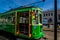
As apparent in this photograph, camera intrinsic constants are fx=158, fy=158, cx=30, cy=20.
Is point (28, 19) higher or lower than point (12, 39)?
higher

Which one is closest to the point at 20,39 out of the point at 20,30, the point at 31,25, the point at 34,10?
the point at 20,30

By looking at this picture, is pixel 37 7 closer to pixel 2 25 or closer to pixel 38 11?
pixel 38 11

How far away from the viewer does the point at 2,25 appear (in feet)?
27.0

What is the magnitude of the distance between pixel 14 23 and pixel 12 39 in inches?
34.0

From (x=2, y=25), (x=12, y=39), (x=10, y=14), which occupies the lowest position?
(x=12, y=39)

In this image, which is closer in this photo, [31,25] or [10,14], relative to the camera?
[31,25]

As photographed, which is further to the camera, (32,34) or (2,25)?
(2,25)

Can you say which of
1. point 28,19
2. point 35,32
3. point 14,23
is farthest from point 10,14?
point 35,32

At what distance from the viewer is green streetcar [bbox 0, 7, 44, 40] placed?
724cm

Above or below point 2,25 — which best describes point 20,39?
below

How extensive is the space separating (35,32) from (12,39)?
1.39 meters

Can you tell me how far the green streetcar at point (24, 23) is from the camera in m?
7.24

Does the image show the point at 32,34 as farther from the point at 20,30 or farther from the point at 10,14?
the point at 10,14

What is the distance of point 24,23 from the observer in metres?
7.29
